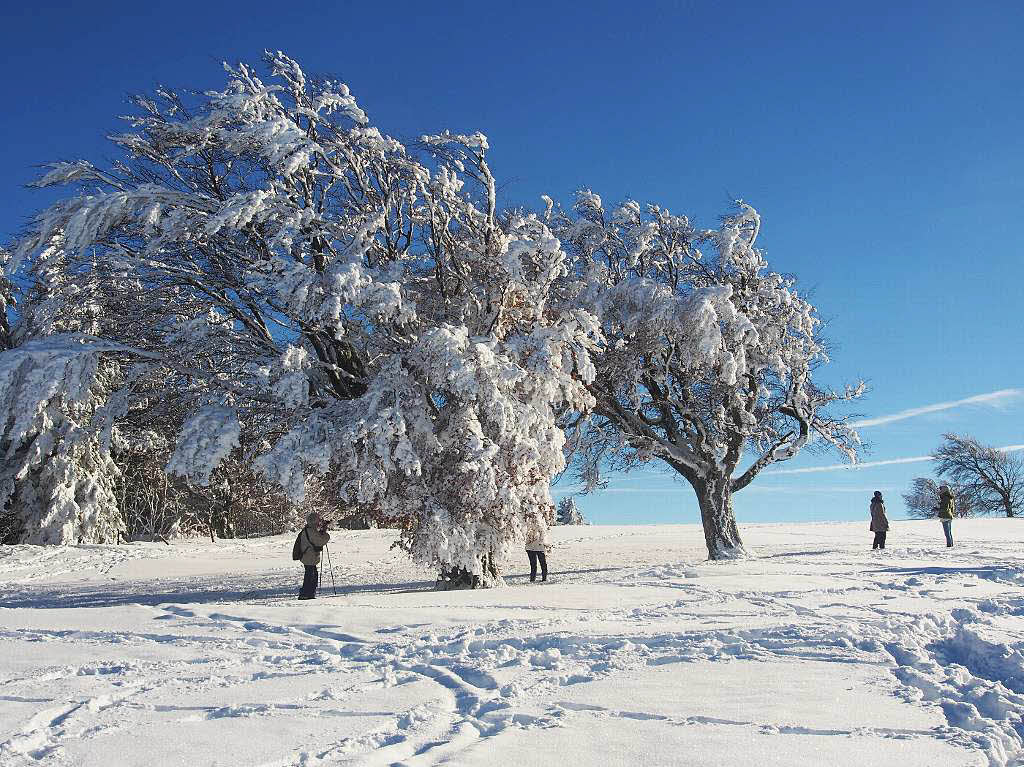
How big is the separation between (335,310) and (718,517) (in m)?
12.6

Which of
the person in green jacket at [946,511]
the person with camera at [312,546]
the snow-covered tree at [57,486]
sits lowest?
the person with camera at [312,546]

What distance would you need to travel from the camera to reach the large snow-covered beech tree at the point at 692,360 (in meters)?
18.9

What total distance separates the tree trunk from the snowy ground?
7.61 m

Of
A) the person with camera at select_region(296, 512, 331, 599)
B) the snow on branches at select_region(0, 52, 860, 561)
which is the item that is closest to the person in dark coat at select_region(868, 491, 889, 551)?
the snow on branches at select_region(0, 52, 860, 561)

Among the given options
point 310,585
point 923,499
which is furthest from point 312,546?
point 923,499

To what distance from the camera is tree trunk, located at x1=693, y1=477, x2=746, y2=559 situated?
20359 millimetres

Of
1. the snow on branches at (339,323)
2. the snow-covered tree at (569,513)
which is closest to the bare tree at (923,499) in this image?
the snow-covered tree at (569,513)

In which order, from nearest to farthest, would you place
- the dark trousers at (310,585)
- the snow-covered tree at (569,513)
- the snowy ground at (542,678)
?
the snowy ground at (542,678), the dark trousers at (310,585), the snow-covered tree at (569,513)

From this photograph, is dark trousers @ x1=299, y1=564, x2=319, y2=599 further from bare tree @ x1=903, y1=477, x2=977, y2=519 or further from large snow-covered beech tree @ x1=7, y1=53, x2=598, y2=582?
bare tree @ x1=903, y1=477, x2=977, y2=519

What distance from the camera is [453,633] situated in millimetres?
8102

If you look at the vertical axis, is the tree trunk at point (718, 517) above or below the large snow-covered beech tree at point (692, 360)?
below

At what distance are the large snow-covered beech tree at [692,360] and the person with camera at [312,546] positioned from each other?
27.7ft

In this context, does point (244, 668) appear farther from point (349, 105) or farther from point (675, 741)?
point (349, 105)

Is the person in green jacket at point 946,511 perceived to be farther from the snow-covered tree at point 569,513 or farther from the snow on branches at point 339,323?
the snow-covered tree at point 569,513
